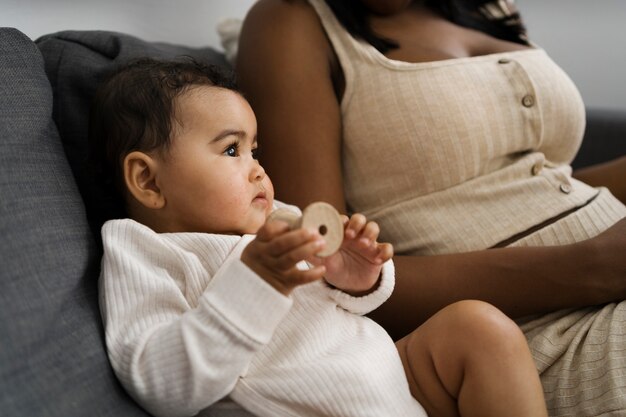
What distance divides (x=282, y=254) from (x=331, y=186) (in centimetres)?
40

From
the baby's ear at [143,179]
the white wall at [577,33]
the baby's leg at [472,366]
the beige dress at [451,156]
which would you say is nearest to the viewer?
the baby's leg at [472,366]

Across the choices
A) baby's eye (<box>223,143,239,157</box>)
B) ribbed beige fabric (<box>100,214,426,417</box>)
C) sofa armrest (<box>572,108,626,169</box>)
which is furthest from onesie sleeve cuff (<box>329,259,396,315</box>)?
sofa armrest (<box>572,108,626,169</box>)

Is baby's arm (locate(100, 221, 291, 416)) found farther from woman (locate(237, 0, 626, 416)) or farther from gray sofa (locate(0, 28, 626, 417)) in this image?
woman (locate(237, 0, 626, 416))

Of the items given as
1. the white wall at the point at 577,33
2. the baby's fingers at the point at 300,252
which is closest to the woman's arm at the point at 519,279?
the baby's fingers at the point at 300,252

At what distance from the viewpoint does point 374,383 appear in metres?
0.72

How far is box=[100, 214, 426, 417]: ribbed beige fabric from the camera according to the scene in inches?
26.1

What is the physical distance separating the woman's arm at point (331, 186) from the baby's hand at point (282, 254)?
0.33 meters

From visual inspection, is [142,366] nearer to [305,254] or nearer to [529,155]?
[305,254]

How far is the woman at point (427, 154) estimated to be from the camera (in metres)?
0.95

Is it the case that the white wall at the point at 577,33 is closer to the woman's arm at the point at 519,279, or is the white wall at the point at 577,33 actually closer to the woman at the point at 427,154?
the woman at the point at 427,154

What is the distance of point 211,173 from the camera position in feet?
2.66

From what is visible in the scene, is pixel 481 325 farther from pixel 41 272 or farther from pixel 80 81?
pixel 80 81

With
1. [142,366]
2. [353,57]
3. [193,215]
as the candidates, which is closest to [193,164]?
[193,215]

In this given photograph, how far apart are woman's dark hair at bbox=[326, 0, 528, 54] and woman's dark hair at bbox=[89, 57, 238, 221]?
264 millimetres
